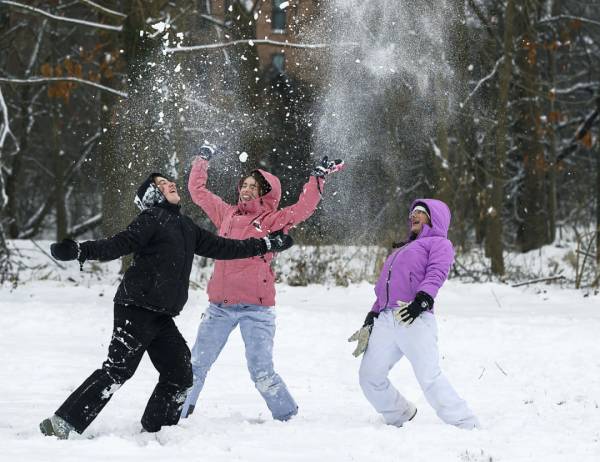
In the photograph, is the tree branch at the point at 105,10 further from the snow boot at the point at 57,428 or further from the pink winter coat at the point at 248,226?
the snow boot at the point at 57,428

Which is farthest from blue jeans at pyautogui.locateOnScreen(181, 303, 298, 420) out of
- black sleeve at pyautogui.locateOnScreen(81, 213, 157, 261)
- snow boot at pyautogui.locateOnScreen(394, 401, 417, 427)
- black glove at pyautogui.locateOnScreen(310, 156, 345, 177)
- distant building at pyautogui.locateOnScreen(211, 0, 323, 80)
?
distant building at pyautogui.locateOnScreen(211, 0, 323, 80)

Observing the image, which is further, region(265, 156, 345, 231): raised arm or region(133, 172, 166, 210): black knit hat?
region(265, 156, 345, 231): raised arm

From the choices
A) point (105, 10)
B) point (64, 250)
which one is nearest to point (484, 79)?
point (105, 10)

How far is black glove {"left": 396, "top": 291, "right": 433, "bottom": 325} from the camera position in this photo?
5406 mm

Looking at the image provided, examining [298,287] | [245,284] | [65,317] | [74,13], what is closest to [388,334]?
[245,284]

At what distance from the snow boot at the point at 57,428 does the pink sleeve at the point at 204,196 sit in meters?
1.87

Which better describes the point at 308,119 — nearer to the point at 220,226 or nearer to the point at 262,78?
the point at 262,78

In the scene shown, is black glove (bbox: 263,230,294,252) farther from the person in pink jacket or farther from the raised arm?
the raised arm

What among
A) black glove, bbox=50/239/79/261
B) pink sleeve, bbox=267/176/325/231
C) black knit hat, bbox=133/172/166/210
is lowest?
black glove, bbox=50/239/79/261

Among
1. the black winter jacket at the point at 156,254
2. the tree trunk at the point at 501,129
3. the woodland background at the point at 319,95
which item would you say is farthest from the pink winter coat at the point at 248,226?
the tree trunk at the point at 501,129

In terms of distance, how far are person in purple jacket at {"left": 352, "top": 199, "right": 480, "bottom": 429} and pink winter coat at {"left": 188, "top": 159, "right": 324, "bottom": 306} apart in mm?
703

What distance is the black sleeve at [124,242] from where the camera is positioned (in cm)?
486

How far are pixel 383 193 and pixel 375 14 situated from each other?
687 centimetres

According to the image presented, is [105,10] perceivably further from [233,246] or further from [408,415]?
[408,415]
